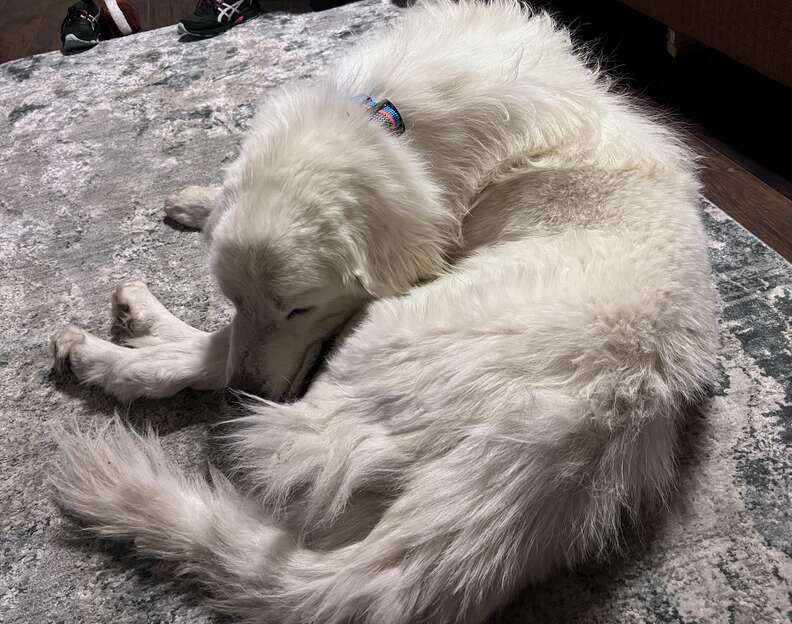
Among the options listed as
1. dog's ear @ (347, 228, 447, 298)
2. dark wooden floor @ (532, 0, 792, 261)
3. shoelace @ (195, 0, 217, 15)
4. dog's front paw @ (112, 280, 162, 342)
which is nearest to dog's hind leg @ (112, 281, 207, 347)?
dog's front paw @ (112, 280, 162, 342)

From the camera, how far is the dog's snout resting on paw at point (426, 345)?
3.40 ft

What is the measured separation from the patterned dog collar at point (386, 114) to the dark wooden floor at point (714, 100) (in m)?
1.13

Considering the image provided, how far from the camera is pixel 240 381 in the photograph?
4.45 ft

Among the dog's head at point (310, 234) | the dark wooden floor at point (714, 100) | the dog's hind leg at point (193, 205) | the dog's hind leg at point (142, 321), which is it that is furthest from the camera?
the dark wooden floor at point (714, 100)

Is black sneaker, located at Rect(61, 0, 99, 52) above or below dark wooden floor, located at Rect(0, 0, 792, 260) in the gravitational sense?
above

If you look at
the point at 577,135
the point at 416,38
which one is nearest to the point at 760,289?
the point at 577,135

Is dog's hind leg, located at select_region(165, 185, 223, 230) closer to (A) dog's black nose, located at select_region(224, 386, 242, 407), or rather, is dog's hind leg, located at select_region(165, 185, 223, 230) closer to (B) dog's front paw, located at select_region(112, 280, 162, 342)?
(B) dog's front paw, located at select_region(112, 280, 162, 342)

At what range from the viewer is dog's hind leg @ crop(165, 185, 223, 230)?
195 cm

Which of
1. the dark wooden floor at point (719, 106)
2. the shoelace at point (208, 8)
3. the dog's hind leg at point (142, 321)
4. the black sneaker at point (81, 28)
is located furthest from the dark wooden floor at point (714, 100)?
the dog's hind leg at point (142, 321)

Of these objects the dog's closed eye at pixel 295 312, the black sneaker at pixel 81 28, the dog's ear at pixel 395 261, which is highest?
the black sneaker at pixel 81 28

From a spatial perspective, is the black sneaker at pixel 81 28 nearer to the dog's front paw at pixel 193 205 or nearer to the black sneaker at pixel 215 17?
the black sneaker at pixel 215 17

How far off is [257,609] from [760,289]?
53.8 inches

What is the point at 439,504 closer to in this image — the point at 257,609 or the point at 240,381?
the point at 257,609

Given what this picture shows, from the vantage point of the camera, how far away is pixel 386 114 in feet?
4.53
